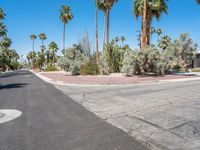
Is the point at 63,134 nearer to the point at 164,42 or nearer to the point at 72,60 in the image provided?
the point at 72,60

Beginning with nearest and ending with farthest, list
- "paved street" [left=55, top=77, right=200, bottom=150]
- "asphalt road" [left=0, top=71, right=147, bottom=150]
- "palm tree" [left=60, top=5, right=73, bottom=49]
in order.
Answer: "asphalt road" [left=0, top=71, right=147, bottom=150], "paved street" [left=55, top=77, right=200, bottom=150], "palm tree" [left=60, top=5, right=73, bottom=49]

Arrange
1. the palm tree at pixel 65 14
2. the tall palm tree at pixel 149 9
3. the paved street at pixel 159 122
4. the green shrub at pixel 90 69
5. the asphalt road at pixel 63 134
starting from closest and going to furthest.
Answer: the asphalt road at pixel 63 134
the paved street at pixel 159 122
the tall palm tree at pixel 149 9
the green shrub at pixel 90 69
the palm tree at pixel 65 14

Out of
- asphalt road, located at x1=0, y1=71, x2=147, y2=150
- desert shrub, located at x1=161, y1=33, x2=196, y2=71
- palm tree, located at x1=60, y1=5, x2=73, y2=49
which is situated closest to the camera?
asphalt road, located at x1=0, y1=71, x2=147, y2=150

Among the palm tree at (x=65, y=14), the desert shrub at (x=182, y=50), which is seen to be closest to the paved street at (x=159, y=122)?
the desert shrub at (x=182, y=50)

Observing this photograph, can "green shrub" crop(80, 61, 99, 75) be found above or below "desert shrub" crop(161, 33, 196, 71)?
below

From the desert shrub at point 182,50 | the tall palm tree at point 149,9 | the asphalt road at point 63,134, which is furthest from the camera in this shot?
the desert shrub at point 182,50

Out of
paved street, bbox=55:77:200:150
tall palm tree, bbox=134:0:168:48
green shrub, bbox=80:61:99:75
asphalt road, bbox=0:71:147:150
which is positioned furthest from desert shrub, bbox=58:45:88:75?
asphalt road, bbox=0:71:147:150

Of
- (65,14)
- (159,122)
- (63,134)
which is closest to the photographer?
(63,134)

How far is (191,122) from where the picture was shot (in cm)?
673

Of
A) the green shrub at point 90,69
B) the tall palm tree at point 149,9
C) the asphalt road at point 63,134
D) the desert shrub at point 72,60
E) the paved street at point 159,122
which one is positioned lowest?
the asphalt road at point 63,134

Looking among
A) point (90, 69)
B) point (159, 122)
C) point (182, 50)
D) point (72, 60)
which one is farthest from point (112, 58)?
point (159, 122)

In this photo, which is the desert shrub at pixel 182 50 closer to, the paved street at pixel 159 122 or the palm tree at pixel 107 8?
the palm tree at pixel 107 8

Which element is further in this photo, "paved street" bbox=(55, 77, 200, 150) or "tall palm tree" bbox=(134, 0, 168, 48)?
"tall palm tree" bbox=(134, 0, 168, 48)

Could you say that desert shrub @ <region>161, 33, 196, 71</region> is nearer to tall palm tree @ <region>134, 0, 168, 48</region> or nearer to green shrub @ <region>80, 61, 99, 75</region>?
tall palm tree @ <region>134, 0, 168, 48</region>
